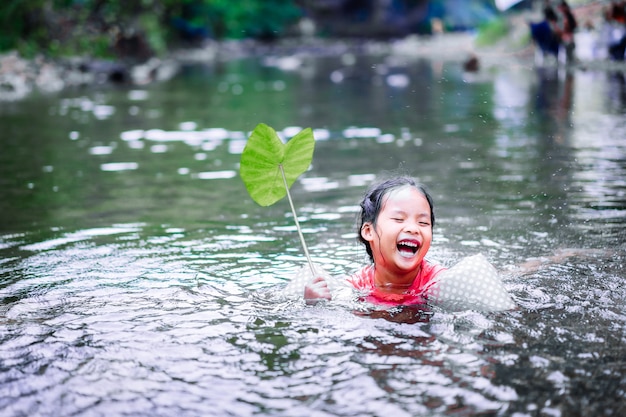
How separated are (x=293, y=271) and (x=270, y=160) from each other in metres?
0.88

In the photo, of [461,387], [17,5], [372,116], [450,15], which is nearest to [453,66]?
[372,116]

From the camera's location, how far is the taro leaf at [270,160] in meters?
4.30

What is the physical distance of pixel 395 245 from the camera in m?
4.02

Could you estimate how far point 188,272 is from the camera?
16.2 feet

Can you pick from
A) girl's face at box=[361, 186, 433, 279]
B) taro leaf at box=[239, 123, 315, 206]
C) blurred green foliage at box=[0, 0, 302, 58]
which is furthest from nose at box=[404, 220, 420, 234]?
blurred green foliage at box=[0, 0, 302, 58]

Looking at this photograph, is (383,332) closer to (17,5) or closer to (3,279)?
(3,279)

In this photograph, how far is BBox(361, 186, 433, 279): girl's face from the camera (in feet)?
13.1

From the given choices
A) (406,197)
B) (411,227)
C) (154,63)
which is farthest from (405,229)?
(154,63)

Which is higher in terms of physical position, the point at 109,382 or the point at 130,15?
the point at 130,15

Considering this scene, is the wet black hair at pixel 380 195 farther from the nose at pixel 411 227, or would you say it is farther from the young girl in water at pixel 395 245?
the nose at pixel 411 227

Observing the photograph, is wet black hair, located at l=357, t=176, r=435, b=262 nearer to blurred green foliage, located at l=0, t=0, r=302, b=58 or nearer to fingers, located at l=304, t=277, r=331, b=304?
fingers, located at l=304, t=277, r=331, b=304

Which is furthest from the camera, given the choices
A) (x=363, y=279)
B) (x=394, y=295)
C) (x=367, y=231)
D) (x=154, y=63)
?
(x=154, y=63)

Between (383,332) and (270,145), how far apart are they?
4.03 feet

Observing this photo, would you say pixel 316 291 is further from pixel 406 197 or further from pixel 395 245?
pixel 406 197
